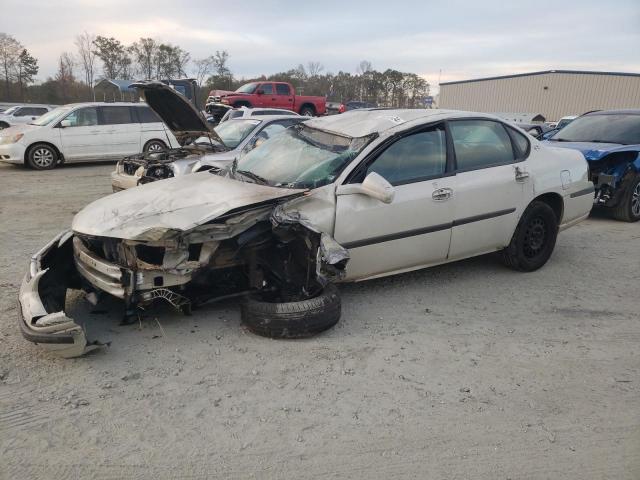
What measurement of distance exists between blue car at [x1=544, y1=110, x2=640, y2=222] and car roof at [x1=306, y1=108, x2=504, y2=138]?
3.49 meters

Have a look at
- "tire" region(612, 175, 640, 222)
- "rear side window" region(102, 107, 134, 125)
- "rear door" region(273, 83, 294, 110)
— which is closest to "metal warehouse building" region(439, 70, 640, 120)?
"rear door" region(273, 83, 294, 110)

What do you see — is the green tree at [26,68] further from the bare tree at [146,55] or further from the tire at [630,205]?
the tire at [630,205]

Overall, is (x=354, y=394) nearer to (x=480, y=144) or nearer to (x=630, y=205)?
(x=480, y=144)

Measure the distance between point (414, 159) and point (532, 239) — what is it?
5.61 feet

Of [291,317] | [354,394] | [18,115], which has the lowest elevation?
[354,394]

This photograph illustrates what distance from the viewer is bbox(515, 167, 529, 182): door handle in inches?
183

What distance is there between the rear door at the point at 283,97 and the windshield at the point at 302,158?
63.1ft

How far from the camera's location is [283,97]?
23266 mm

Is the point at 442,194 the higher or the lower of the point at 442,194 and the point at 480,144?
the lower

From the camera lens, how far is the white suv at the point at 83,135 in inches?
471

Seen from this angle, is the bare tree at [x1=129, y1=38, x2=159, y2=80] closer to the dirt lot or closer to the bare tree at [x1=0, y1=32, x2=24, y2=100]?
the bare tree at [x1=0, y1=32, x2=24, y2=100]

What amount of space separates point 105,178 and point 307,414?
1018cm

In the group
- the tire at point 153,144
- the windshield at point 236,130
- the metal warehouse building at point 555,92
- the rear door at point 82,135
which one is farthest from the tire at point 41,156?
the metal warehouse building at point 555,92

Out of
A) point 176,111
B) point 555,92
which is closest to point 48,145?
point 176,111
